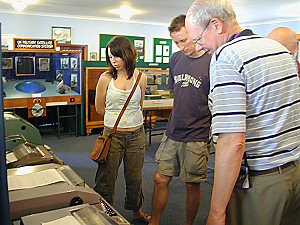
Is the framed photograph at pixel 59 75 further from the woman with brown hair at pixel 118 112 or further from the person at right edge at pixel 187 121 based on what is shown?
the person at right edge at pixel 187 121

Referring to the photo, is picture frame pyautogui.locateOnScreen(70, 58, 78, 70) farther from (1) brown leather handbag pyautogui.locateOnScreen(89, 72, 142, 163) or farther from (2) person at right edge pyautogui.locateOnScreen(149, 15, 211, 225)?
(2) person at right edge pyautogui.locateOnScreen(149, 15, 211, 225)

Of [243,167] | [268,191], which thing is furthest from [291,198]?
[243,167]

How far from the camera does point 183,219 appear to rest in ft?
9.05

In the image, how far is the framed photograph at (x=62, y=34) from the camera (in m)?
10.1

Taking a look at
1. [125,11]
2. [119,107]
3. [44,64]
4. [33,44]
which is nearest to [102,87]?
[119,107]

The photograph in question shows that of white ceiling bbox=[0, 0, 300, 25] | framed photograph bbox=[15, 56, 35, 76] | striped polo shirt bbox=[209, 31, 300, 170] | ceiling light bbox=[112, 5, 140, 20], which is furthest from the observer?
ceiling light bbox=[112, 5, 140, 20]

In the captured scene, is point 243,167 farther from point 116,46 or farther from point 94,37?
point 94,37

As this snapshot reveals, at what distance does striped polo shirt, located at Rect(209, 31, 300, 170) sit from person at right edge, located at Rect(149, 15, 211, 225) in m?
0.91

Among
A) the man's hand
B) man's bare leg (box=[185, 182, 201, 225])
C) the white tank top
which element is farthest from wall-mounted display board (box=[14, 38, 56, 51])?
the man's hand

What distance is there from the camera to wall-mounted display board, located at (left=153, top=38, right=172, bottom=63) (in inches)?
474

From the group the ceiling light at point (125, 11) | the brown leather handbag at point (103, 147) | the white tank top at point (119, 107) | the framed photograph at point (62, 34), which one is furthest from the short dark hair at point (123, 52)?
the framed photograph at point (62, 34)

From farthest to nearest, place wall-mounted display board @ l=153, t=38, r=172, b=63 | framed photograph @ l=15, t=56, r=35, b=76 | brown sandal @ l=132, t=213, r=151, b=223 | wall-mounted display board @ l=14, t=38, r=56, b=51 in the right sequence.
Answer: wall-mounted display board @ l=153, t=38, r=172, b=63 → framed photograph @ l=15, t=56, r=35, b=76 → wall-mounted display board @ l=14, t=38, r=56, b=51 → brown sandal @ l=132, t=213, r=151, b=223

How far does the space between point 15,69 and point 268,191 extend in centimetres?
529

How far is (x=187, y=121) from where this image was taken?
83.0 inches
